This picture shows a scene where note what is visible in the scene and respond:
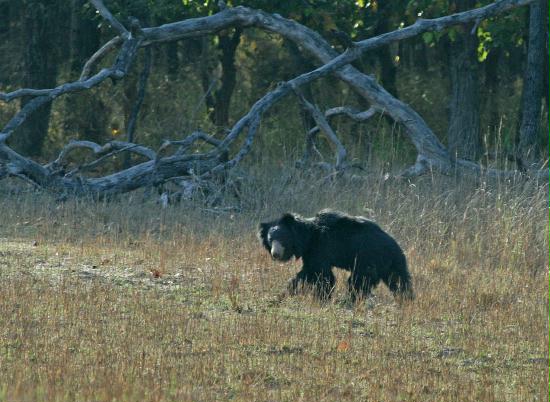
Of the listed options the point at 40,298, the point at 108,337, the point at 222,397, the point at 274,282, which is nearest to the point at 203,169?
the point at 274,282

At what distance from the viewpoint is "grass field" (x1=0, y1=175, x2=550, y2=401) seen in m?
7.31

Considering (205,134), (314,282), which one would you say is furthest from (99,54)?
(314,282)

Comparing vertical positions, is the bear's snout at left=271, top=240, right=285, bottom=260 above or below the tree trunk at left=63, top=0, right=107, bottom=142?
below

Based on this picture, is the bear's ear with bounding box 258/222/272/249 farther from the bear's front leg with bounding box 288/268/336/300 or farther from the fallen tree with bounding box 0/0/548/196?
the fallen tree with bounding box 0/0/548/196

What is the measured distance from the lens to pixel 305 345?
332 inches

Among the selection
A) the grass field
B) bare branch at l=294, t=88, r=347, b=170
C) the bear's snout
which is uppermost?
bare branch at l=294, t=88, r=347, b=170

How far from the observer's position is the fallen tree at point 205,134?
16141 mm

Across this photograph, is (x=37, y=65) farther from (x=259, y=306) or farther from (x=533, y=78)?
(x=259, y=306)

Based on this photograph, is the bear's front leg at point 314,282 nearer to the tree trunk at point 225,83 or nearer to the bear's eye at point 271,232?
the bear's eye at point 271,232

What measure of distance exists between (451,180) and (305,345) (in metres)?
8.23

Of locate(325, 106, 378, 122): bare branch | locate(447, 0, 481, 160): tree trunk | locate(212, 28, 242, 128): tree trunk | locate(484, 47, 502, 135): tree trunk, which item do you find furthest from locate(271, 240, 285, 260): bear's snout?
locate(484, 47, 502, 135): tree trunk

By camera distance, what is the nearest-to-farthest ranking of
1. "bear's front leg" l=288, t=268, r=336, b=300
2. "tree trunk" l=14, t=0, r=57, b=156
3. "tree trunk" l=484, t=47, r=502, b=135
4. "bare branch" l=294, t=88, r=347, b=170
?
"bear's front leg" l=288, t=268, r=336, b=300, "bare branch" l=294, t=88, r=347, b=170, "tree trunk" l=14, t=0, r=57, b=156, "tree trunk" l=484, t=47, r=502, b=135

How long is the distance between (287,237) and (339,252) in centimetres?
53

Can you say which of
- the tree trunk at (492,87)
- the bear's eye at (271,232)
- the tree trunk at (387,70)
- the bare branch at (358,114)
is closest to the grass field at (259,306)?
the bear's eye at (271,232)
